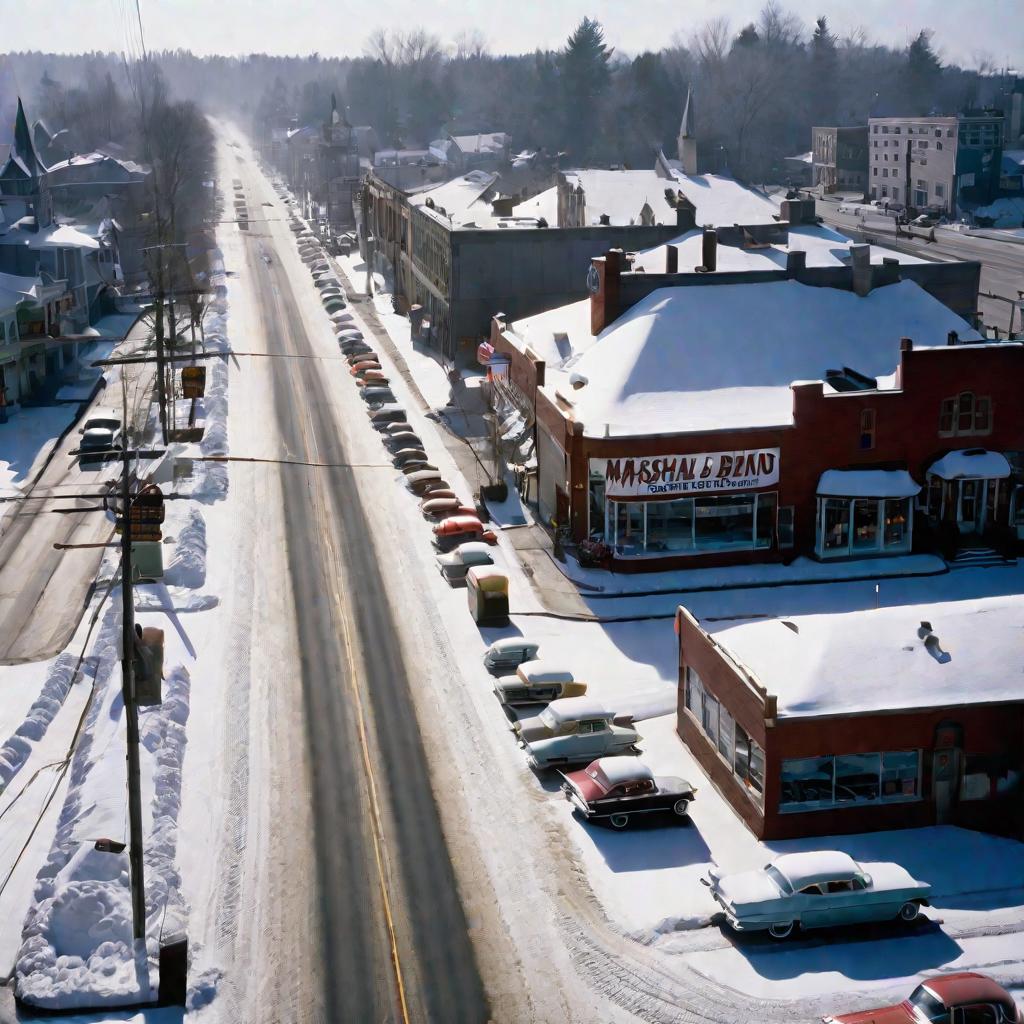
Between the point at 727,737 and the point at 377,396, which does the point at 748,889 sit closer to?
the point at 727,737

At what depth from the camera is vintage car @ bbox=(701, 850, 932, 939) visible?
28266mm

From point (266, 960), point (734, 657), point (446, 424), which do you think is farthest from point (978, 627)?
point (446, 424)

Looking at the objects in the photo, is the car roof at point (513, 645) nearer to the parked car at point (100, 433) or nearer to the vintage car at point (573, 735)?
the vintage car at point (573, 735)

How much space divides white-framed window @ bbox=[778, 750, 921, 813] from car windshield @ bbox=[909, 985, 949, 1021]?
25.3 feet

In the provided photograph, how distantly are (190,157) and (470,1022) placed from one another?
499 feet

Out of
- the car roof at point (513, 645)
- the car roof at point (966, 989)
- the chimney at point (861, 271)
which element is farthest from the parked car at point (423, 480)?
the car roof at point (966, 989)

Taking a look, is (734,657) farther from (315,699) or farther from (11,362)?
(11,362)

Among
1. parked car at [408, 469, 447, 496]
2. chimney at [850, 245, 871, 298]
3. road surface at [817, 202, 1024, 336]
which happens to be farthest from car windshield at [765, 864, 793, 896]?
road surface at [817, 202, 1024, 336]

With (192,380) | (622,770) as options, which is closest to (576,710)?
(622,770)

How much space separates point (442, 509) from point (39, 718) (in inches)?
821

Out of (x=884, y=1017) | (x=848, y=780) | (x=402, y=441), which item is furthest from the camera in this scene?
(x=402, y=441)

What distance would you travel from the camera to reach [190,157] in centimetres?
16438

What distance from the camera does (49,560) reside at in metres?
51.8

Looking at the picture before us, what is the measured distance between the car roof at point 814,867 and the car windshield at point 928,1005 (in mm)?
3590
